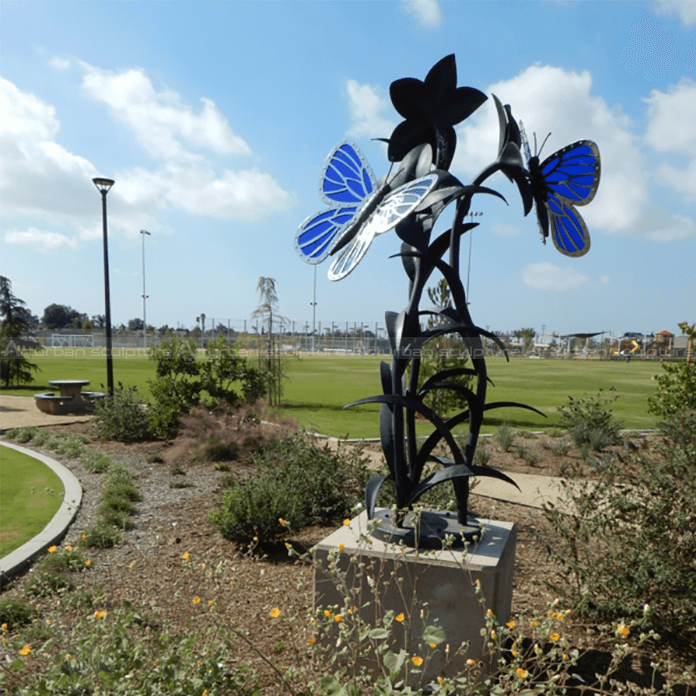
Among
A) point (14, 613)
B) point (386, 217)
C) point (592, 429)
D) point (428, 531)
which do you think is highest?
point (386, 217)

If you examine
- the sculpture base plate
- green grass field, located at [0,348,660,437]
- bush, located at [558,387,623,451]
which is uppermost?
the sculpture base plate

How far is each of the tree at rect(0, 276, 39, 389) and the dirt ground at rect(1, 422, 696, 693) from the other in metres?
15.9

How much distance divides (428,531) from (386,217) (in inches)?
75.8

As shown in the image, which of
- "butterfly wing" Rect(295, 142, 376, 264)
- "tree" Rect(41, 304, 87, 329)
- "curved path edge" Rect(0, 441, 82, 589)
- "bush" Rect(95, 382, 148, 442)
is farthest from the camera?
"tree" Rect(41, 304, 87, 329)

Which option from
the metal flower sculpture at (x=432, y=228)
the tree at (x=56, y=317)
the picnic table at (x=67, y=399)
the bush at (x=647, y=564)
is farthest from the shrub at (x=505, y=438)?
the tree at (x=56, y=317)

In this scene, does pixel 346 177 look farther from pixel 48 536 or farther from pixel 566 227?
pixel 48 536

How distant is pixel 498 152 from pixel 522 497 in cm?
494

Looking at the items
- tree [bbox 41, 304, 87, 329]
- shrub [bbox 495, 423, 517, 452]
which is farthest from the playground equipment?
tree [bbox 41, 304, 87, 329]

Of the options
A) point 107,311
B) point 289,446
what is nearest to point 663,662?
point 289,446

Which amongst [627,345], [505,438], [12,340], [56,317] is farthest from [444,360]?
[56,317]

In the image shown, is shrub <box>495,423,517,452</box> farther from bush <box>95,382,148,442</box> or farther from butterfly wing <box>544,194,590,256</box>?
bush <box>95,382,148,442</box>

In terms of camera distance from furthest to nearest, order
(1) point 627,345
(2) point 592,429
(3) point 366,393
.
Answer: (1) point 627,345 → (3) point 366,393 → (2) point 592,429

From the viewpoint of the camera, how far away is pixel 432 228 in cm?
360

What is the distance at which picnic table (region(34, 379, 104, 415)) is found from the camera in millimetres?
14773
